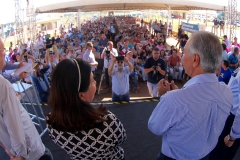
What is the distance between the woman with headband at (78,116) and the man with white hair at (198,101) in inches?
11.6

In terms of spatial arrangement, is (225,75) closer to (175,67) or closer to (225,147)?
(175,67)

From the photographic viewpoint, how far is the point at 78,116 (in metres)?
1.22

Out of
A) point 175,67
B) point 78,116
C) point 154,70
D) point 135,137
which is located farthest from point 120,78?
point 175,67

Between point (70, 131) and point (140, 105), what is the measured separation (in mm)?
3052

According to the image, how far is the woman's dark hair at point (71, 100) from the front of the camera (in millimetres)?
1202

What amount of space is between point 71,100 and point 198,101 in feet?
2.24

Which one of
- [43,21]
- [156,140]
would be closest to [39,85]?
[156,140]

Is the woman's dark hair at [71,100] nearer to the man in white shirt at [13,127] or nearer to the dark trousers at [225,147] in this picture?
the man in white shirt at [13,127]

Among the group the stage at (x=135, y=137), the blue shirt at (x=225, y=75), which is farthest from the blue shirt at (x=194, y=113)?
the blue shirt at (x=225, y=75)

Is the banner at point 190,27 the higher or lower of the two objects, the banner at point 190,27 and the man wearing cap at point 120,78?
the higher

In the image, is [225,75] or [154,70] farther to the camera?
[225,75]

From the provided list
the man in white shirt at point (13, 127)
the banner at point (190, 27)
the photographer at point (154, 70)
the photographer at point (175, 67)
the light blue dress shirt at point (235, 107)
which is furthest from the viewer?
the banner at point (190, 27)

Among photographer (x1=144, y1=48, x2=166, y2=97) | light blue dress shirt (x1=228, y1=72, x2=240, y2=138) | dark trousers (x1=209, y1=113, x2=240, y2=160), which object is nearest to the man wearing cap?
photographer (x1=144, y1=48, x2=166, y2=97)

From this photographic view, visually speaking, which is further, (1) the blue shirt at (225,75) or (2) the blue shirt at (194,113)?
(1) the blue shirt at (225,75)
